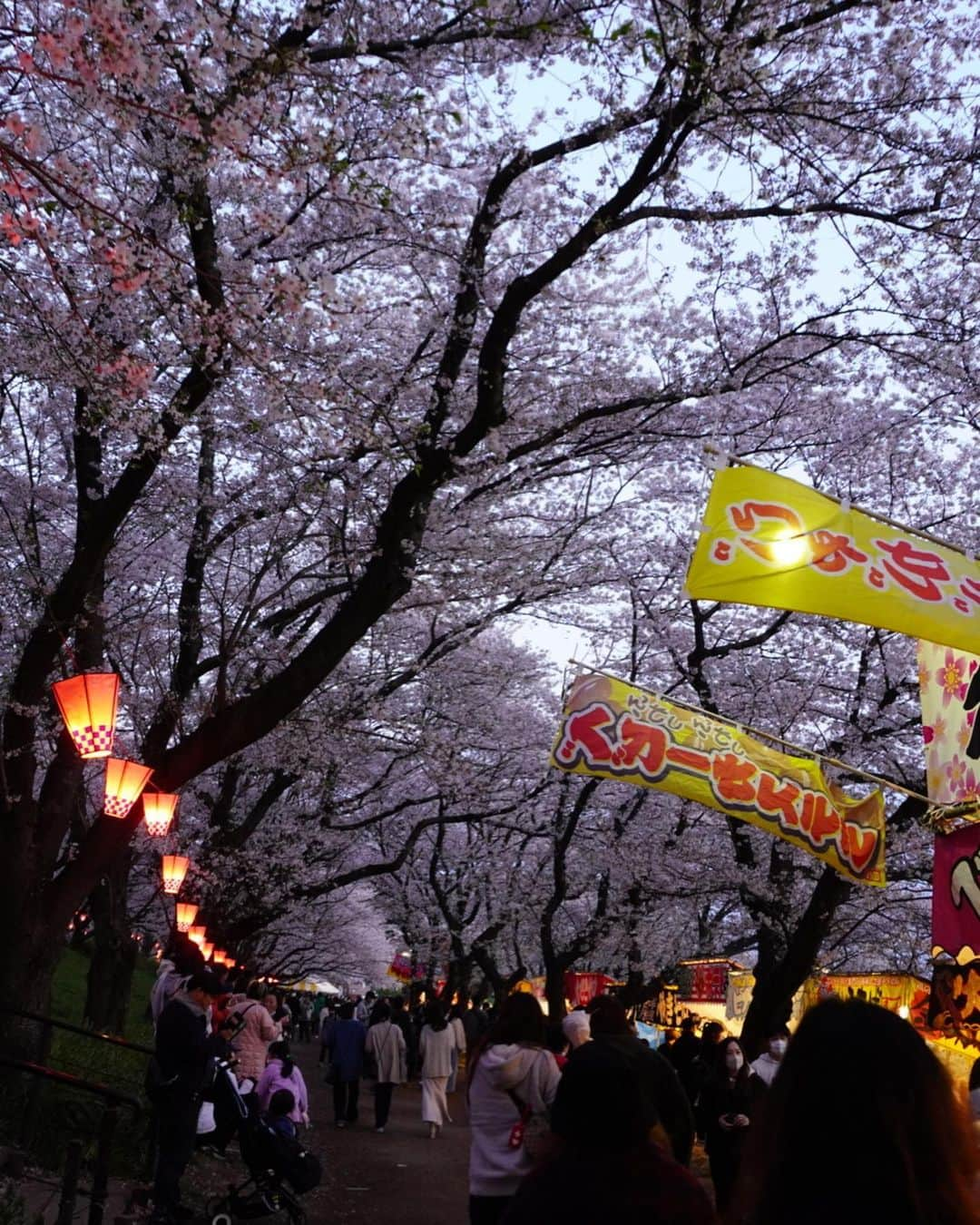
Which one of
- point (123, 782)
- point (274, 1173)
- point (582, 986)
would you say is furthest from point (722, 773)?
point (582, 986)

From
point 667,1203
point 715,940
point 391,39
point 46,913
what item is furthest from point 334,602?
point 715,940

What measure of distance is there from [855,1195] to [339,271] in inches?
459

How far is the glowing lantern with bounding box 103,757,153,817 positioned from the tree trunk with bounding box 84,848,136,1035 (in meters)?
8.69

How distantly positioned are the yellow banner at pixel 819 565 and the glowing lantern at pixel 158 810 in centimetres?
693

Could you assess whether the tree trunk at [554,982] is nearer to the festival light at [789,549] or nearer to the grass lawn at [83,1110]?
the grass lawn at [83,1110]

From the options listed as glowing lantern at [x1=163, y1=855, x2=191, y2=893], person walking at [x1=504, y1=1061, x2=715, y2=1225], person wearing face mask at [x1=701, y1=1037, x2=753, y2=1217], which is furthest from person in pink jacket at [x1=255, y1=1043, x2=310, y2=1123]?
person walking at [x1=504, y1=1061, x2=715, y2=1225]

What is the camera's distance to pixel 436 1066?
52.4 ft

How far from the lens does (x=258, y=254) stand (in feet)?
37.7

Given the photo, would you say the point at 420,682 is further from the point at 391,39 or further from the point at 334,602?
the point at 391,39

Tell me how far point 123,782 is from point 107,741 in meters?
1.35

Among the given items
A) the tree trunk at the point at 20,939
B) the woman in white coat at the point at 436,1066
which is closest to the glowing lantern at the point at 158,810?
the tree trunk at the point at 20,939

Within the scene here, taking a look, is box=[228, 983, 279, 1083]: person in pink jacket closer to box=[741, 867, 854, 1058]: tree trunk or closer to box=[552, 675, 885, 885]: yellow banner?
box=[552, 675, 885, 885]: yellow banner

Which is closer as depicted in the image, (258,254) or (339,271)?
(258,254)

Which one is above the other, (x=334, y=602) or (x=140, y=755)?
(x=334, y=602)
